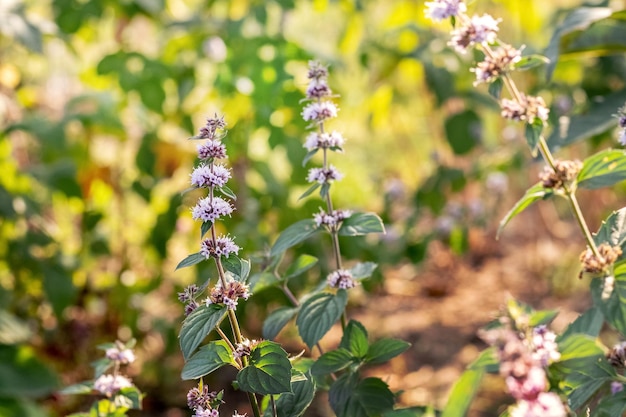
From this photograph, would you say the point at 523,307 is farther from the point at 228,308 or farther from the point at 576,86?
the point at 576,86

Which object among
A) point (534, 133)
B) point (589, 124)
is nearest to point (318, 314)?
point (534, 133)

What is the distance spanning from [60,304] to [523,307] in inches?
49.0

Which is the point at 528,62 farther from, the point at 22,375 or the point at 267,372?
the point at 22,375

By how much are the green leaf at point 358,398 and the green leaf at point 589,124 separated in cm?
54

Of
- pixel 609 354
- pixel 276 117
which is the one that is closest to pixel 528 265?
pixel 276 117

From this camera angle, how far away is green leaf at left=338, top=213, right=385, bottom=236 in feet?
2.76

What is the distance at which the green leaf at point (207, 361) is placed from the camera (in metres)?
0.68

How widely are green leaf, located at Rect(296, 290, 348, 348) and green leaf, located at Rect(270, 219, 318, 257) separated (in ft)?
0.23

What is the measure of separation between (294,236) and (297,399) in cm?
20

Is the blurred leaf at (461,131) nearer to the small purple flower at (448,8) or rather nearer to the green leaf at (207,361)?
the small purple flower at (448,8)

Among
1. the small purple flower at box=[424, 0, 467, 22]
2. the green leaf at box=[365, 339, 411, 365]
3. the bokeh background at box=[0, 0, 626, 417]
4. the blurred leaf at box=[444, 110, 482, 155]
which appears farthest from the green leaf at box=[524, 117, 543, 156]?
the blurred leaf at box=[444, 110, 482, 155]

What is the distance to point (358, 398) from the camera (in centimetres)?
84

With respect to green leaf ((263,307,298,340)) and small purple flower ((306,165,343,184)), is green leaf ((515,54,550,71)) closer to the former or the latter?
small purple flower ((306,165,343,184))

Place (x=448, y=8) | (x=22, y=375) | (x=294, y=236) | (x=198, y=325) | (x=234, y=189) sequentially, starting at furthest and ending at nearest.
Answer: (x=234, y=189) < (x=22, y=375) < (x=294, y=236) < (x=448, y=8) < (x=198, y=325)
